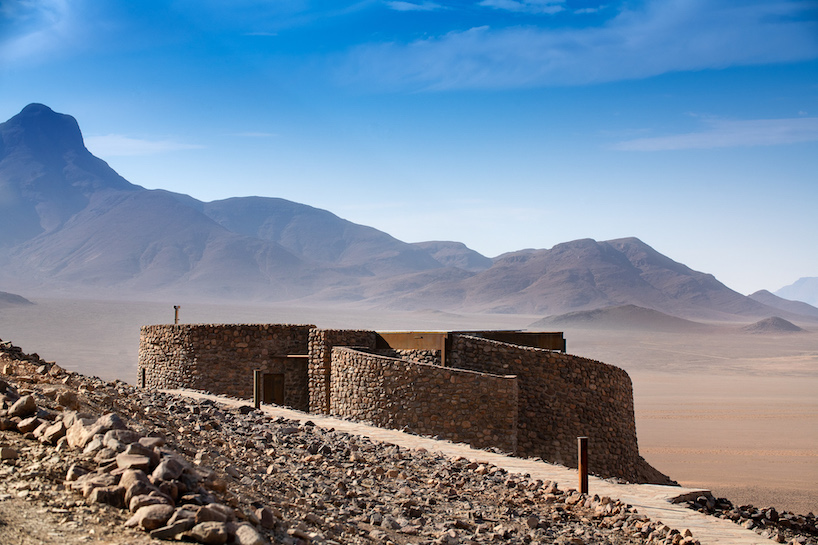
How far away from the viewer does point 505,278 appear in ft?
525

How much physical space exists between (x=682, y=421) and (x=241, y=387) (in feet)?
71.0

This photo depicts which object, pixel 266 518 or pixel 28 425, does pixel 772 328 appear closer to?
pixel 266 518

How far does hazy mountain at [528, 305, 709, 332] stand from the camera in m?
104

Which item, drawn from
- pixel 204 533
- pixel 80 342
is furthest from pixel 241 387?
pixel 80 342

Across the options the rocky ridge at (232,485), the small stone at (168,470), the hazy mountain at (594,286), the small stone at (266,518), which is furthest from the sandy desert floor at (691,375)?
the hazy mountain at (594,286)

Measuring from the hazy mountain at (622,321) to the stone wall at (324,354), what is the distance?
85556mm

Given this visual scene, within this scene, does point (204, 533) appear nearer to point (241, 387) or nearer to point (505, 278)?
point (241, 387)

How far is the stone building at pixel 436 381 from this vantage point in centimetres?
1413

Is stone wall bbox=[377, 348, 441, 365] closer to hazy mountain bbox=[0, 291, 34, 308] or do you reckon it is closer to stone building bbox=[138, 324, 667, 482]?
stone building bbox=[138, 324, 667, 482]

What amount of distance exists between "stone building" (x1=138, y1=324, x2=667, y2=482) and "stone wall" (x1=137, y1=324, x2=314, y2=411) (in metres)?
0.02

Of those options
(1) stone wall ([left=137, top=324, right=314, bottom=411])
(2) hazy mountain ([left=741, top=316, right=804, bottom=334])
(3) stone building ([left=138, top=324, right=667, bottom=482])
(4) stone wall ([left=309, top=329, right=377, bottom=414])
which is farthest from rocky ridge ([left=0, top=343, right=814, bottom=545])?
(2) hazy mountain ([left=741, top=316, right=804, bottom=334])

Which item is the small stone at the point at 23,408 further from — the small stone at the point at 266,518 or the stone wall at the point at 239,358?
the stone wall at the point at 239,358

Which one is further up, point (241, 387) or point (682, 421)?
point (241, 387)

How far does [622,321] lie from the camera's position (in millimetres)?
105750
